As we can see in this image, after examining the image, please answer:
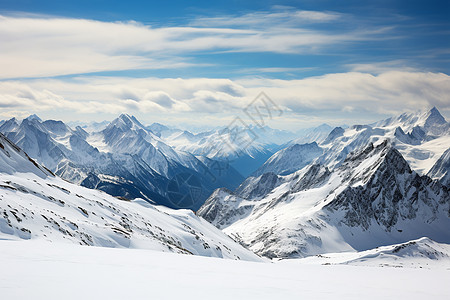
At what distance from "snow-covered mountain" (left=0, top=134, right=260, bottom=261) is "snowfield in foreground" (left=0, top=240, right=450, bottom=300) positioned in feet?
36.7

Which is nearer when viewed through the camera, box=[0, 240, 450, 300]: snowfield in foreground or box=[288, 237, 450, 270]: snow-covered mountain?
box=[0, 240, 450, 300]: snowfield in foreground

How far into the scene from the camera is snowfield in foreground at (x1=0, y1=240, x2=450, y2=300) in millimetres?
17906

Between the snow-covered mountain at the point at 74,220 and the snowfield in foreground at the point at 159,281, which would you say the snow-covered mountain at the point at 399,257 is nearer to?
the snow-covered mountain at the point at 74,220

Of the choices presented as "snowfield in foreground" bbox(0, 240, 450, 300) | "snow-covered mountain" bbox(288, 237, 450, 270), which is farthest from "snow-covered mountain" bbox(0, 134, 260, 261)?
"snow-covered mountain" bbox(288, 237, 450, 270)

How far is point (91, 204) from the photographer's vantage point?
67.8 meters

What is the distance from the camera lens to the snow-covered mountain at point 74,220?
1564 inches

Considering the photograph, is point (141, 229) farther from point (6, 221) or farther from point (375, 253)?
point (375, 253)

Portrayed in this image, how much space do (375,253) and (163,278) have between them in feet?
485

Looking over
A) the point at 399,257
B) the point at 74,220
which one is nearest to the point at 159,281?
the point at 74,220

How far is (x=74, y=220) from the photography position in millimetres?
51438

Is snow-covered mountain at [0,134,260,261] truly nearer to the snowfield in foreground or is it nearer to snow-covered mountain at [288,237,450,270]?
the snowfield in foreground

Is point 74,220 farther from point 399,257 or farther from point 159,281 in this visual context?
point 399,257

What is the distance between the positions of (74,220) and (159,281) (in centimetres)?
3543

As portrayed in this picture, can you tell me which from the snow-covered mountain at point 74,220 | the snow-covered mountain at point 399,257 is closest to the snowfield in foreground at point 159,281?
the snow-covered mountain at point 74,220
